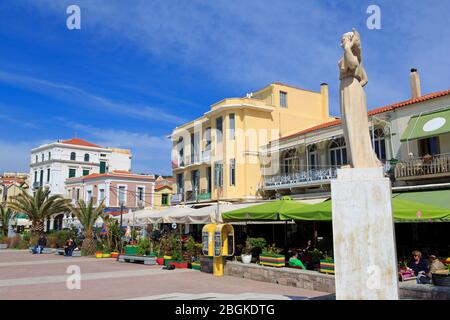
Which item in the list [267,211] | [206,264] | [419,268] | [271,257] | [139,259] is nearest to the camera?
[419,268]

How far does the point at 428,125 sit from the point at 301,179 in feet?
27.7

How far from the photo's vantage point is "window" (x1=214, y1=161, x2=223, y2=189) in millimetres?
29342

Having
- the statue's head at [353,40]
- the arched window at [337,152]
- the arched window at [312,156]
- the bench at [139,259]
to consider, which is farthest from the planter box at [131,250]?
the statue's head at [353,40]

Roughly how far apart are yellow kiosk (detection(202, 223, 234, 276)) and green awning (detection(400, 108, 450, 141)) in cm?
856

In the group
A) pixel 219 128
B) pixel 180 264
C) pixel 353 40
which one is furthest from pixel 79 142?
pixel 353 40

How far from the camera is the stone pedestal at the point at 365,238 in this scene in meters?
5.86

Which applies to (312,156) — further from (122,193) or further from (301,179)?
(122,193)

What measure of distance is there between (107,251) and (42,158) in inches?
1552

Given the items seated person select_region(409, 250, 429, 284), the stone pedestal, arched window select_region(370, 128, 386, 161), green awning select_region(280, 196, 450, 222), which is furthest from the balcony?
A: the stone pedestal

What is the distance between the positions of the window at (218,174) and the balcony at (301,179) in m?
3.63

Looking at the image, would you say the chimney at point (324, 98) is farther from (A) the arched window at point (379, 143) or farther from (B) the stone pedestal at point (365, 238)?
(B) the stone pedestal at point (365, 238)

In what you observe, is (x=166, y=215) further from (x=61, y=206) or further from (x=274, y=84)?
(x=61, y=206)

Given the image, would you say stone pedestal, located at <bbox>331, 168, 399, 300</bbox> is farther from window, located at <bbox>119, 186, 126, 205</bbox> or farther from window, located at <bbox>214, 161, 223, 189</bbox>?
window, located at <bbox>119, 186, 126, 205</bbox>

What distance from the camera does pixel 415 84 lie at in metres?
23.0
